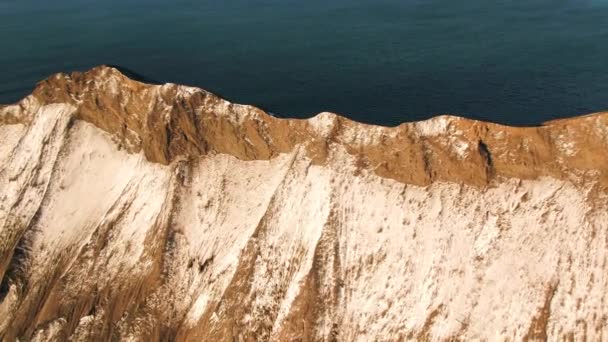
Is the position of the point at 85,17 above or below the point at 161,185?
above

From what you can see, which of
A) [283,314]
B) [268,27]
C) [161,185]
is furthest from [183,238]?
[268,27]

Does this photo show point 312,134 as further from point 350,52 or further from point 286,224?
point 350,52

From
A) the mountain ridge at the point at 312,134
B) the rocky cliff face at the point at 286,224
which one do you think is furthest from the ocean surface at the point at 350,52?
the rocky cliff face at the point at 286,224

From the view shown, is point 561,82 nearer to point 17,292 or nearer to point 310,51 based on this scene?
point 310,51

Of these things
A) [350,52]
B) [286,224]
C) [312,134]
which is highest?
[350,52]

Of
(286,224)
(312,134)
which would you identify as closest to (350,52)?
(312,134)
